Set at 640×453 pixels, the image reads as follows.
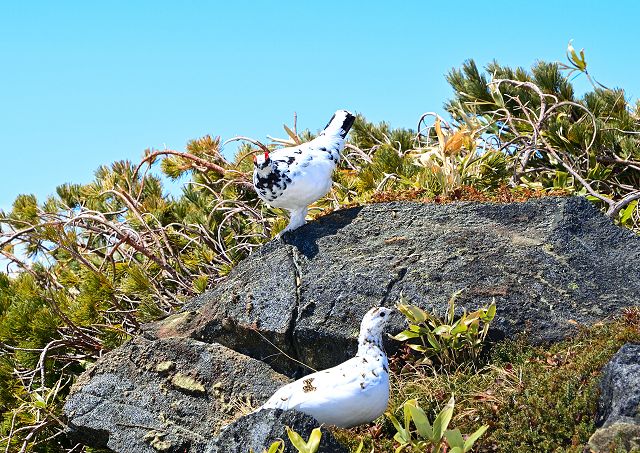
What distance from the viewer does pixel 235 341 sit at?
5859mm

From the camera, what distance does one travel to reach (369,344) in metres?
4.81

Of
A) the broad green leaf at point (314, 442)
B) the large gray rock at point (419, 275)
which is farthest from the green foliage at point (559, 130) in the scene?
the broad green leaf at point (314, 442)

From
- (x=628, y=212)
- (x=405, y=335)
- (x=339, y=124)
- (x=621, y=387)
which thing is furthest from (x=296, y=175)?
(x=628, y=212)

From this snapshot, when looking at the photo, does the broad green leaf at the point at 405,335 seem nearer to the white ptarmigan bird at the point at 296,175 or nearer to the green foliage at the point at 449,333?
the green foliage at the point at 449,333

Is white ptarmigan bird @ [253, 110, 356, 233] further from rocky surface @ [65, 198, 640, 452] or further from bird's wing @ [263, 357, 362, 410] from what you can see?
bird's wing @ [263, 357, 362, 410]

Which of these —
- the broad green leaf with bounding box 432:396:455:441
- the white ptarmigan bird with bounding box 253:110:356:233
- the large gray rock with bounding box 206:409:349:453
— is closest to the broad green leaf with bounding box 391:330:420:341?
the large gray rock with bounding box 206:409:349:453

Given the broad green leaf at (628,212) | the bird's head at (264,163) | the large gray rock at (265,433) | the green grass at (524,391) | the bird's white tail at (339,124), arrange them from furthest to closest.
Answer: the broad green leaf at (628,212)
the bird's white tail at (339,124)
the bird's head at (264,163)
the green grass at (524,391)
the large gray rock at (265,433)

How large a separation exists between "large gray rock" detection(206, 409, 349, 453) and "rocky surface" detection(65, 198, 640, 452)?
99 centimetres

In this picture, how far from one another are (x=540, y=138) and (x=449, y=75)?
1856mm

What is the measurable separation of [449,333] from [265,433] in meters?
1.34

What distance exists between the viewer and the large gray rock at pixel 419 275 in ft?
18.0

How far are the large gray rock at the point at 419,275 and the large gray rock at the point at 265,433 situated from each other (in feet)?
3.70

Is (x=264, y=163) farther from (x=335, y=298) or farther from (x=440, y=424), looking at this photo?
(x=440, y=424)

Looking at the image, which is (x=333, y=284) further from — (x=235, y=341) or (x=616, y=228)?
(x=616, y=228)
